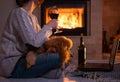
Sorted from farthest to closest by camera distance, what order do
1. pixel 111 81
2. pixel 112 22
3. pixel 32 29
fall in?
pixel 112 22 → pixel 32 29 → pixel 111 81

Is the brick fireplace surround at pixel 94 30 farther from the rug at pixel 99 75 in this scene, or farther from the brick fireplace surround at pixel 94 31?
the rug at pixel 99 75

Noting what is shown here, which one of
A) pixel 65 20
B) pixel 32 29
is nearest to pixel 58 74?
pixel 32 29

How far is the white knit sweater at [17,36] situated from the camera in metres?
2.06

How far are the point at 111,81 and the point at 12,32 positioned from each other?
76 centimetres

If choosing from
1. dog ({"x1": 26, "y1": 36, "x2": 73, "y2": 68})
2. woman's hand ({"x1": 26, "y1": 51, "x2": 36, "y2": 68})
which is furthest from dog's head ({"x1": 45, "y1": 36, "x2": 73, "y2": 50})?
woman's hand ({"x1": 26, "y1": 51, "x2": 36, "y2": 68})

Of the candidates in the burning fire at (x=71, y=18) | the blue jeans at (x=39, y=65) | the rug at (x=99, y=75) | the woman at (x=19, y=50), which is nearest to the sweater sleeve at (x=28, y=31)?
the woman at (x=19, y=50)

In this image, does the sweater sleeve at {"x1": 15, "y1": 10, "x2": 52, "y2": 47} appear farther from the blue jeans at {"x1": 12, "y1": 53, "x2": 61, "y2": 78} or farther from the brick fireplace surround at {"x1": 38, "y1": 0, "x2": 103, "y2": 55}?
the brick fireplace surround at {"x1": 38, "y1": 0, "x2": 103, "y2": 55}

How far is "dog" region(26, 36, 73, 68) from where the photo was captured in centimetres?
209

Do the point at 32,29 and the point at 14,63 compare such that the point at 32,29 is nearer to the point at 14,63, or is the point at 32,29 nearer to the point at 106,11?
the point at 14,63

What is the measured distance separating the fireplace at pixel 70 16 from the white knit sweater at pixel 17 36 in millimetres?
2350

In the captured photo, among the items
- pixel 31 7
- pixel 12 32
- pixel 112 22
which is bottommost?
pixel 112 22

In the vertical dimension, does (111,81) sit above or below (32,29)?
below

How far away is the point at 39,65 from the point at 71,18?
2.45 meters

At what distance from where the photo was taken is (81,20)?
4.53 meters
